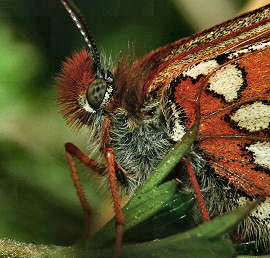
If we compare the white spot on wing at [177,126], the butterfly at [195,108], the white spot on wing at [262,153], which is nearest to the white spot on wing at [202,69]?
the butterfly at [195,108]

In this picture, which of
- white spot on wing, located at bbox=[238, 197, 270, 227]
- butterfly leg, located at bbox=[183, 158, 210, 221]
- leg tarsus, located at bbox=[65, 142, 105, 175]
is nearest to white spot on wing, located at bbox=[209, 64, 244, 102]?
butterfly leg, located at bbox=[183, 158, 210, 221]

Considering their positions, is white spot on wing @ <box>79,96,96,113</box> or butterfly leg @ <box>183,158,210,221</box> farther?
white spot on wing @ <box>79,96,96,113</box>

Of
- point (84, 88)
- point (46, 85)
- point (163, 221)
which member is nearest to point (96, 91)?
point (84, 88)

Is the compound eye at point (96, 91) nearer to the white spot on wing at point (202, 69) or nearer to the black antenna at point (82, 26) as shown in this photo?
the black antenna at point (82, 26)

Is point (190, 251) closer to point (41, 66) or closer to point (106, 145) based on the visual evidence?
point (106, 145)

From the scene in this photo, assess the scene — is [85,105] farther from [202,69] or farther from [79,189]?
[202,69]

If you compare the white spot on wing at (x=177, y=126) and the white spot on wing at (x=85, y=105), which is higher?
the white spot on wing at (x=177, y=126)

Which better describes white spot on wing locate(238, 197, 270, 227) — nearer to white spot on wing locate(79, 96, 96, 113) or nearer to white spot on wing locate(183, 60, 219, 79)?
white spot on wing locate(183, 60, 219, 79)
